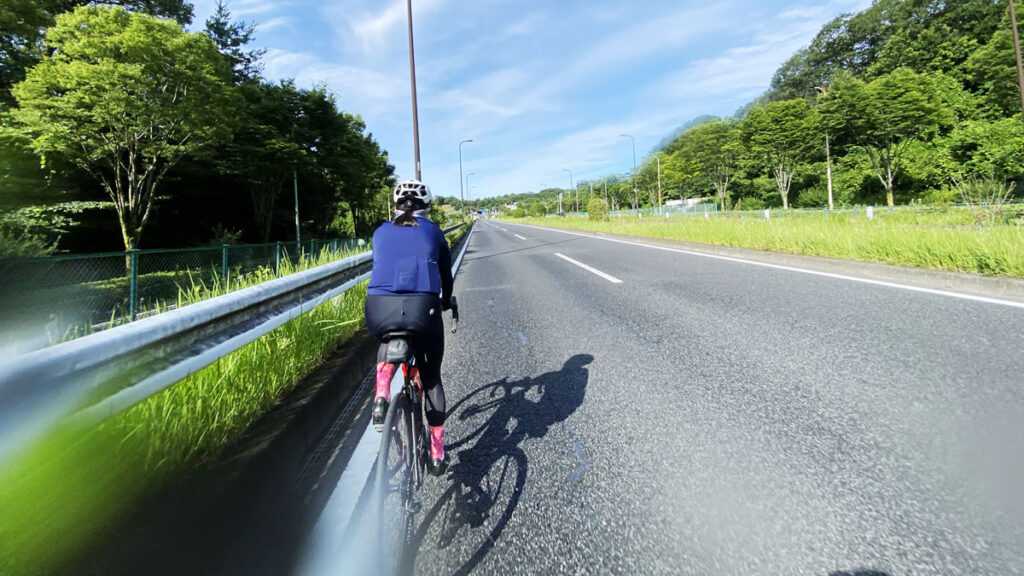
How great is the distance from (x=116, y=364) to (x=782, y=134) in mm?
52573

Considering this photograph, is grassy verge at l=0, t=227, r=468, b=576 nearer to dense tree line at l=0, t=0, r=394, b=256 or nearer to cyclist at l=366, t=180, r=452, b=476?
cyclist at l=366, t=180, r=452, b=476

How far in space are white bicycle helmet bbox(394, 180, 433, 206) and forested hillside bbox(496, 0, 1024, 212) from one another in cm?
→ 3530

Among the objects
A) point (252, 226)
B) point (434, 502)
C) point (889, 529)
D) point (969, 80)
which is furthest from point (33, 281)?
point (969, 80)

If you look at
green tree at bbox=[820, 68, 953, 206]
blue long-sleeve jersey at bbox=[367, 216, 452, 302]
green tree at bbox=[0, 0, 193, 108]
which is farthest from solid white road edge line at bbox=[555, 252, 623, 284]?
green tree at bbox=[820, 68, 953, 206]

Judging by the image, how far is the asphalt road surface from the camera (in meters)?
1.85

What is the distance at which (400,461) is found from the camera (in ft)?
6.97

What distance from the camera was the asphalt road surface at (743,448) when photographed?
1.85 m

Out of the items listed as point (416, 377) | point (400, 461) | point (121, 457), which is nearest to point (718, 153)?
point (416, 377)

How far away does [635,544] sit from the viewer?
6.31 ft

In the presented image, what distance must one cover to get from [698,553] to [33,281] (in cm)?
626

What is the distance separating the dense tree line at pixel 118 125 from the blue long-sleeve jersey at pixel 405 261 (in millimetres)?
11917

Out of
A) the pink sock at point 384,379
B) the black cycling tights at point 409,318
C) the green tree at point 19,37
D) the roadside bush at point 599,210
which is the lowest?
the pink sock at point 384,379

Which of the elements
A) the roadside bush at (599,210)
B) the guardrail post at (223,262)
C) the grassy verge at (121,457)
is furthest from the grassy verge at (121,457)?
the roadside bush at (599,210)

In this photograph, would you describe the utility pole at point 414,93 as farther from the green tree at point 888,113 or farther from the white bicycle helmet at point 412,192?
the green tree at point 888,113
